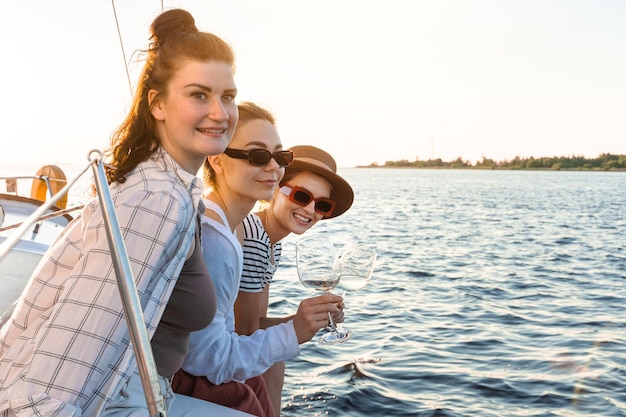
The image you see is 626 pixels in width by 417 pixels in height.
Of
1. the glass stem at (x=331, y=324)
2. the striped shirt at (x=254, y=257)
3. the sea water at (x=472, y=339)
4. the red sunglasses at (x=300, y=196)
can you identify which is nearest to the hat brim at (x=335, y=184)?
the red sunglasses at (x=300, y=196)

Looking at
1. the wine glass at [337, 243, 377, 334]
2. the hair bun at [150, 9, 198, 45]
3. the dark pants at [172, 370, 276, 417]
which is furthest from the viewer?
the wine glass at [337, 243, 377, 334]

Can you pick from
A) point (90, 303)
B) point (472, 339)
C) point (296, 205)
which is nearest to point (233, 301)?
point (90, 303)

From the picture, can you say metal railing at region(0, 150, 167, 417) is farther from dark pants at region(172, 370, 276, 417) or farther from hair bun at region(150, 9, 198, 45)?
dark pants at region(172, 370, 276, 417)

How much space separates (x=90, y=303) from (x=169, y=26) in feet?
3.22

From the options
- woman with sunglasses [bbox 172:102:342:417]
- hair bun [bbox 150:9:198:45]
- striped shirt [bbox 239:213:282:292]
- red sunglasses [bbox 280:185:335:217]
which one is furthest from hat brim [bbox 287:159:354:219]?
hair bun [bbox 150:9:198:45]

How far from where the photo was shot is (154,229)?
1604 mm

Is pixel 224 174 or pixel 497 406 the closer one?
pixel 224 174

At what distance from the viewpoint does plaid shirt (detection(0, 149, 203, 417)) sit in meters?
1.49

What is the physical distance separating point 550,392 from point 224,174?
468 cm

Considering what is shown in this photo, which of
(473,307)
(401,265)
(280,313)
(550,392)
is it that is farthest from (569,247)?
(550,392)

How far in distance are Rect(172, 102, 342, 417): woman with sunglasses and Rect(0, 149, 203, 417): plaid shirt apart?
0.63 m

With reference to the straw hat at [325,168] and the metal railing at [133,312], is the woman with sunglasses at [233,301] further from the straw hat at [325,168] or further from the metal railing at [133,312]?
the metal railing at [133,312]

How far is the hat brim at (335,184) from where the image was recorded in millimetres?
3371

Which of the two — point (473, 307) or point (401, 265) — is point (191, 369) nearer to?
point (473, 307)
